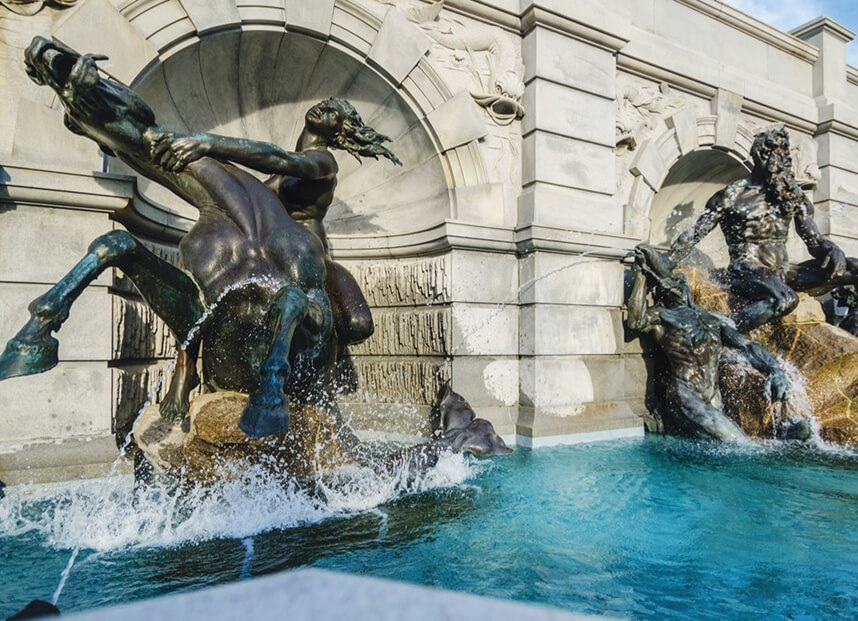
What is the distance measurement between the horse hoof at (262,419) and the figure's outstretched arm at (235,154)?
5.10 feet

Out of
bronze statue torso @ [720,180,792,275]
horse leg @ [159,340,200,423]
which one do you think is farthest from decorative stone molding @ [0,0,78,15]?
bronze statue torso @ [720,180,792,275]

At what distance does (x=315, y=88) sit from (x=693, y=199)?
714cm

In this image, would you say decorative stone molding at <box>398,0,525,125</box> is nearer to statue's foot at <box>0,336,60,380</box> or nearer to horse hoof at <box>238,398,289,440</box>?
horse hoof at <box>238,398,289,440</box>

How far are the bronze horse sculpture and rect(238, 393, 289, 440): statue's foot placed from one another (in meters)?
0.13

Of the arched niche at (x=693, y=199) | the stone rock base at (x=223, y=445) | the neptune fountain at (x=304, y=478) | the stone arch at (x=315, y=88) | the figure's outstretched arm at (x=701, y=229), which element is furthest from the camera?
the arched niche at (x=693, y=199)

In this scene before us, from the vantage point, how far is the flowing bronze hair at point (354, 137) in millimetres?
3959

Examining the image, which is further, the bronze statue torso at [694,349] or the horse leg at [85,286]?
the bronze statue torso at [694,349]

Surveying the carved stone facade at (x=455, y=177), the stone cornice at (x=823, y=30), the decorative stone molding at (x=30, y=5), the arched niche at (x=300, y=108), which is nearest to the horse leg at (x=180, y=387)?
the carved stone facade at (x=455, y=177)

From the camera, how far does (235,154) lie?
3.26 metres

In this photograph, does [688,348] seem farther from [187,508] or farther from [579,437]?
[187,508]

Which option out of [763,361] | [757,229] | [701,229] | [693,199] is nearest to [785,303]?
[763,361]

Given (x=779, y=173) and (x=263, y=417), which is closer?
(x=263, y=417)

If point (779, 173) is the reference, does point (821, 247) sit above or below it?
below

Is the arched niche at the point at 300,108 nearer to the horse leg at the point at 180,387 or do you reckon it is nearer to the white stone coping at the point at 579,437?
the horse leg at the point at 180,387
